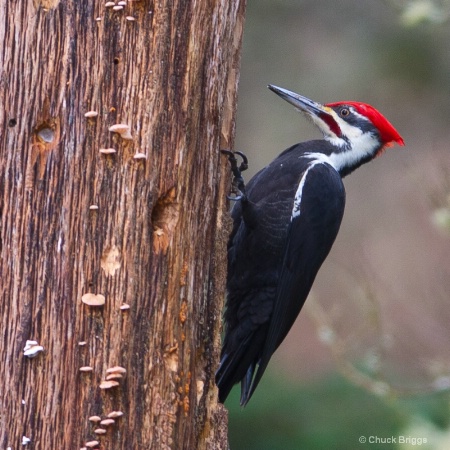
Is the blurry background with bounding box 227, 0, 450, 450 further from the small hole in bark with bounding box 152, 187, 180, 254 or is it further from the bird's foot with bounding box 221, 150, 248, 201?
the small hole in bark with bounding box 152, 187, 180, 254

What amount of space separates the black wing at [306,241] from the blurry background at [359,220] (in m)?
0.23

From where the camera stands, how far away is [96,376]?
7.82 ft

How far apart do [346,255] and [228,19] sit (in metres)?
6.41

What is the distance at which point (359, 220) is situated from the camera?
359 inches

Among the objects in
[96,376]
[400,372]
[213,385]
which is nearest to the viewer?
[96,376]

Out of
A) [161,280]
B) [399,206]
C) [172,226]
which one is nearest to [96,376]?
[161,280]

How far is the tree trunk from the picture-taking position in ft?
7.81

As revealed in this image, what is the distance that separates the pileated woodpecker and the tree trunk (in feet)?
4.01

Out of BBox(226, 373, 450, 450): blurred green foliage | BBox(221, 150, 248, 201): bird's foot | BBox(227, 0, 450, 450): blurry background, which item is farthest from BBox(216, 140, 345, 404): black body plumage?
BBox(226, 373, 450, 450): blurred green foliage

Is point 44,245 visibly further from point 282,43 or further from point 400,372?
point 282,43

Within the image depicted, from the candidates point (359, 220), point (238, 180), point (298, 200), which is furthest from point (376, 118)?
point (359, 220)

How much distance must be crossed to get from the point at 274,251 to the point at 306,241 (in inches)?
5.9

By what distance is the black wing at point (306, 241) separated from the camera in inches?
147

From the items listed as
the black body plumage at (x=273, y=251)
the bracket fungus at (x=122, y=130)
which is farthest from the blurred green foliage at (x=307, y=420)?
the bracket fungus at (x=122, y=130)
